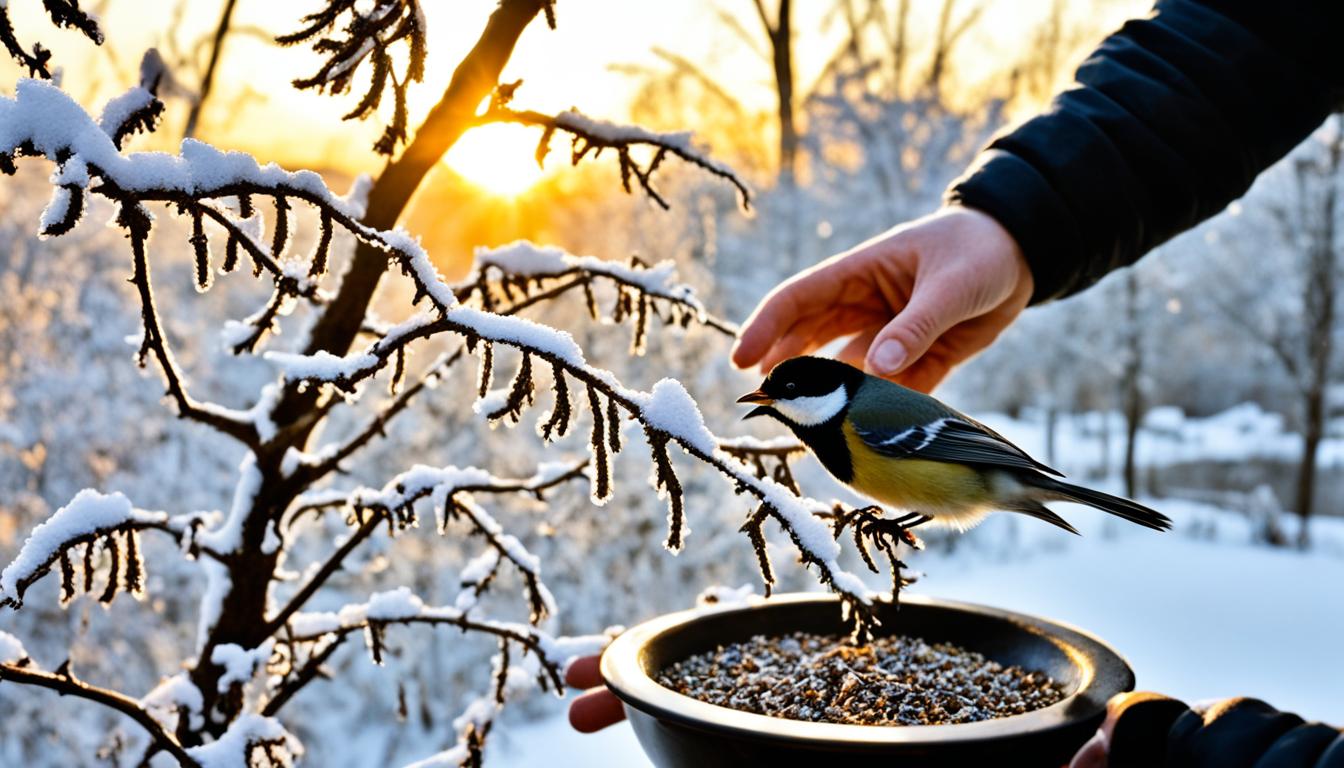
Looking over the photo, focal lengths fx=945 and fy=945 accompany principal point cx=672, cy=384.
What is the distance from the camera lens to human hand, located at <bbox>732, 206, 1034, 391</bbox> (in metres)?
1.72

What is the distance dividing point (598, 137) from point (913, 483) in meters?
0.80

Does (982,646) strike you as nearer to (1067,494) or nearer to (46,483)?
(1067,494)

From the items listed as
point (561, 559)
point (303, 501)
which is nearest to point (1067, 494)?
point (303, 501)

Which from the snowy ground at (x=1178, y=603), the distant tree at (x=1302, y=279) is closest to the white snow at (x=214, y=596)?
the snowy ground at (x=1178, y=603)

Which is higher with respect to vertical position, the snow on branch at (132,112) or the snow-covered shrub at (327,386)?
the snow on branch at (132,112)

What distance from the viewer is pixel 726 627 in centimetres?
177

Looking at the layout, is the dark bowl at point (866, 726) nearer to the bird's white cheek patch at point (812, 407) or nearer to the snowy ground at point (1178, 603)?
Result: the bird's white cheek patch at point (812, 407)

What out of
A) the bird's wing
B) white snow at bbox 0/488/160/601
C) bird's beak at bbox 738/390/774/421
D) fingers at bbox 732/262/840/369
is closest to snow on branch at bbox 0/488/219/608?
white snow at bbox 0/488/160/601

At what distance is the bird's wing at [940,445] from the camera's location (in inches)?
64.7

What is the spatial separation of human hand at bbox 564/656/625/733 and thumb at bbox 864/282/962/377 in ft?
2.45

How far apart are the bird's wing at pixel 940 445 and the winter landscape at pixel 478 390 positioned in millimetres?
180

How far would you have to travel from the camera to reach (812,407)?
1.70m

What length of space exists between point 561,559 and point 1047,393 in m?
11.2

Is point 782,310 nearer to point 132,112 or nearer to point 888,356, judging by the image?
point 888,356
